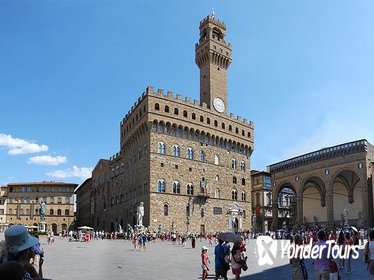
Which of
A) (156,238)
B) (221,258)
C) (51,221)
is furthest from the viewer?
(51,221)

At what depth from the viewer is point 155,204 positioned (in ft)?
156

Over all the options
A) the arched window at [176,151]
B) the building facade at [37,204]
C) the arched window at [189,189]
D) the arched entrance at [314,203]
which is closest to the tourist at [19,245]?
the arched window at [176,151]

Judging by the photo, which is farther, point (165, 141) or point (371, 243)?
point (165, 141)

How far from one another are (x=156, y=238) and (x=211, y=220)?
967 cm

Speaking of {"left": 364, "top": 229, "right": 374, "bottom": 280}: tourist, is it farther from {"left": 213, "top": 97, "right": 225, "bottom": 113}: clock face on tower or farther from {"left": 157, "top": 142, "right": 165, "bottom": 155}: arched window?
{"left": 213, "top": 97, "right": 225, "bottom": 113}: clock face on tower

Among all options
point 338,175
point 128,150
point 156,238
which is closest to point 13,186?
point 128,150

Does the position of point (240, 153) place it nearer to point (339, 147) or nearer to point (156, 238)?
point (339, 147)

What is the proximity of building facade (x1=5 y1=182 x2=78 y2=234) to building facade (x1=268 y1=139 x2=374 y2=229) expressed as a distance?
51628 millimetres

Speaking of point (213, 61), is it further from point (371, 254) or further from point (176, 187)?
point (371, 254)

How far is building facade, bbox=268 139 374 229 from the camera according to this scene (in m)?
49.0

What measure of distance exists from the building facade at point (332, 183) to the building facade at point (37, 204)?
51.6 metres

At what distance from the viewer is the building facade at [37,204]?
92.7 m

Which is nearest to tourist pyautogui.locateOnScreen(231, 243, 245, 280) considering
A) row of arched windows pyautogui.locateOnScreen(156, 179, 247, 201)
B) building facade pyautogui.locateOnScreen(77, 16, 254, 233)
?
building facade pyautogui.locateOnScreen(77, 16, 254, 233)

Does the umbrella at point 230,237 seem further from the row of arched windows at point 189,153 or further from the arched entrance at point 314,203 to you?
the arched entrance at point 314,203
